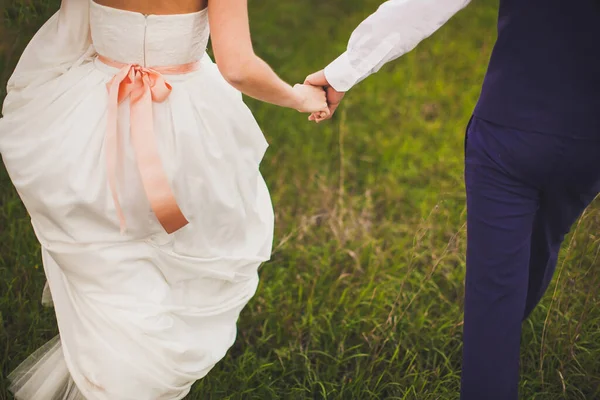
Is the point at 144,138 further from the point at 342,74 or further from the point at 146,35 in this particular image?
the point at 342,74

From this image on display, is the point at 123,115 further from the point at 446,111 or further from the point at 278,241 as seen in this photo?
the point at 446,111

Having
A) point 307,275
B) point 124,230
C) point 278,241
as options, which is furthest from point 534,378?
point 124,230

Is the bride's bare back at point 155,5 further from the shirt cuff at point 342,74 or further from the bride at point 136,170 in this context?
the shirt cuff at point 342,74

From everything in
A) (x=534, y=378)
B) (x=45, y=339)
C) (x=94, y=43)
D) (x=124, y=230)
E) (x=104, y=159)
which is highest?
(x=94, y=43)

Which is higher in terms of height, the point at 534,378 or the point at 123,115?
the point at 123,115

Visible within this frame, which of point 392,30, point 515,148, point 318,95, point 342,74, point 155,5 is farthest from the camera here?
point 318,95

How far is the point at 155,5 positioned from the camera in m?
2.01

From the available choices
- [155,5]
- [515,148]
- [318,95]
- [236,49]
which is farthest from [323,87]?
[515,148]

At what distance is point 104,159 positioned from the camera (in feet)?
6.75

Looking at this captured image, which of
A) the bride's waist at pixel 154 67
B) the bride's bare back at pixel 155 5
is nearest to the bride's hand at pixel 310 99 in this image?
the bride's waist at pixel 154 67

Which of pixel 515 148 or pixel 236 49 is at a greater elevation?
pixel 236 49

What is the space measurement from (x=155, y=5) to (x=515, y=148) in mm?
1006

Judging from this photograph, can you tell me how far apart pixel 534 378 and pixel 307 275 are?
3.22ft

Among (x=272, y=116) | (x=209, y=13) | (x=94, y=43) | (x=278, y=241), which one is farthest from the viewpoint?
(x=272, y=116)
